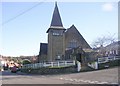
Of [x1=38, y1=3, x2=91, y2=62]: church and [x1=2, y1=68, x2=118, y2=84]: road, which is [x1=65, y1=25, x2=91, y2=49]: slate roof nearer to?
[x1=38, y1=3, x2=91, y2=62]: church

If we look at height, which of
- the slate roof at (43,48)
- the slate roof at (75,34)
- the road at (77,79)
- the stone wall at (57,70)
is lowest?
the road at (77,79)

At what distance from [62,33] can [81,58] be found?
8054 millimetres

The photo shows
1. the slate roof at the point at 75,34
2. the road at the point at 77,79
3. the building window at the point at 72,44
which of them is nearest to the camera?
the road at the point at 77,79

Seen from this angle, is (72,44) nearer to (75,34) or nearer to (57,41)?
(75,34)

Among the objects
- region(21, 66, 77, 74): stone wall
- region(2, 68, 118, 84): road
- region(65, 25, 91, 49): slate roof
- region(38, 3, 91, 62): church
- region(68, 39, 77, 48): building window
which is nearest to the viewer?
region(2, 68, 118, 84): road

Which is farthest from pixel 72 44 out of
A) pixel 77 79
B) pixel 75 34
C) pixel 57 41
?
pixel 77 79

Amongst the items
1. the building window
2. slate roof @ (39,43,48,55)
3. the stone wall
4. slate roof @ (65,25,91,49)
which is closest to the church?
the building window

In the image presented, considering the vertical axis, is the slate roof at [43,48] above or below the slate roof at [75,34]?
below

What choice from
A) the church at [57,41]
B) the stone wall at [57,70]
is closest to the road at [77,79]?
the stone wall at [57,70]

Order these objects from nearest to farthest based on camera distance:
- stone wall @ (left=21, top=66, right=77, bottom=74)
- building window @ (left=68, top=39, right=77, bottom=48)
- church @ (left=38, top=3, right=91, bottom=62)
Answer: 1. stone wall @ (left=21, top=66, right=77, bottom=74)
2. church @ (left=38, top=3, right=91, bottom=62)
3. building window @ (left=68, top=39, right=77, bottom=48)

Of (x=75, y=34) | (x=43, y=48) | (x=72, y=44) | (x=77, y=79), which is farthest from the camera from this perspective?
(x=43, y=48)

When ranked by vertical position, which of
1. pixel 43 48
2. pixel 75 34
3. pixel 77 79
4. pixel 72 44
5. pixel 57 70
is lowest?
pixel 77 79

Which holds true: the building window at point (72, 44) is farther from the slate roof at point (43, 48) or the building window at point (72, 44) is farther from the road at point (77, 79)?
the road at point (77, 79)

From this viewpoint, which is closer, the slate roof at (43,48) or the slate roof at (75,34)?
the slate roof at (75,34)
